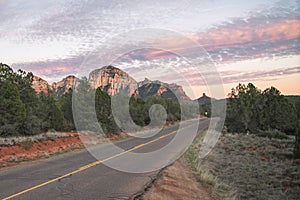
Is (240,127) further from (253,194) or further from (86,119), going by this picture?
(253,194)

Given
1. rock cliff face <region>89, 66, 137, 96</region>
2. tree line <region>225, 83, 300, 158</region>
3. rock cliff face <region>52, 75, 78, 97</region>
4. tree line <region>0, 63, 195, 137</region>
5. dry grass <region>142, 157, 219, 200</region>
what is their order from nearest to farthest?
dry grass <region>142, 157, 219, 200</region> → tree line <region>0, 63, 195, 137</region> → rock cliff face <region>89, 66, 137, 96</region> → rock cliff face <region>52, 75, 78, 97</region> → tree line <region>225, 83, 300, 158</region>

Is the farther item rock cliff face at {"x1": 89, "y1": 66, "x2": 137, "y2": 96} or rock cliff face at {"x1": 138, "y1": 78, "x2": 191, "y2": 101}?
rock cliff face at {"x1": 89, "y1": 66, "x2": 137, "y2": 96}

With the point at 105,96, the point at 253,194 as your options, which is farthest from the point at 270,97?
the point at 253,194

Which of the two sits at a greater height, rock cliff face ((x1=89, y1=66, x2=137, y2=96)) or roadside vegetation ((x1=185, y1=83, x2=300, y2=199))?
rock cliff face ((x1=89, y1=66, x2=137, y2=96))

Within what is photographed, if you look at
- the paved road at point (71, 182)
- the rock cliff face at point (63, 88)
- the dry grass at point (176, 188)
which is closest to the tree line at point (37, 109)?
the rock cliff face at point (63, 88)

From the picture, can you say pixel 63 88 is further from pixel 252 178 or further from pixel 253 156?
pixel 252 178

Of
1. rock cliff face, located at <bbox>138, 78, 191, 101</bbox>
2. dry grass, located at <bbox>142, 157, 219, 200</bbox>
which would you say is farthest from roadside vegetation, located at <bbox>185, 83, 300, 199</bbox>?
rock cliff face, located at <bbox>138, 78, 191, 101</bbox>

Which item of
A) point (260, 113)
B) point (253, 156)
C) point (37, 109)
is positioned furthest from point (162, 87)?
point (253, 156)

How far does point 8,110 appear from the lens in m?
25.1

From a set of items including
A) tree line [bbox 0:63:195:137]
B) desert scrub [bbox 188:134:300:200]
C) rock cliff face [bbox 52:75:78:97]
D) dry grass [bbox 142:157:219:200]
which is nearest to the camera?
dry grass [bbox 142:157:219:200]

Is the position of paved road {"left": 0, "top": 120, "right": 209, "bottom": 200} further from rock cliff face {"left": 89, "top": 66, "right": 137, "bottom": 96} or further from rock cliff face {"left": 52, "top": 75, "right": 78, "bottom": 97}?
rock cliff face {"left": 89, "top": 66, "right": 137, "bottom": 96}

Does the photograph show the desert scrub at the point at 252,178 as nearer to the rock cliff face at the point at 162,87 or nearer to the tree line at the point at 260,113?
the rock cliff face at the point at 162,87

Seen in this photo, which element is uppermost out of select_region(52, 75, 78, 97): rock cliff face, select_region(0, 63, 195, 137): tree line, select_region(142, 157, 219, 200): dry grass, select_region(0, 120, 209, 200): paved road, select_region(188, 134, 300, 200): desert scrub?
select_region(52, 75, 78, 97): rock cliff face

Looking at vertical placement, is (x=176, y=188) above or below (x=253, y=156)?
above
